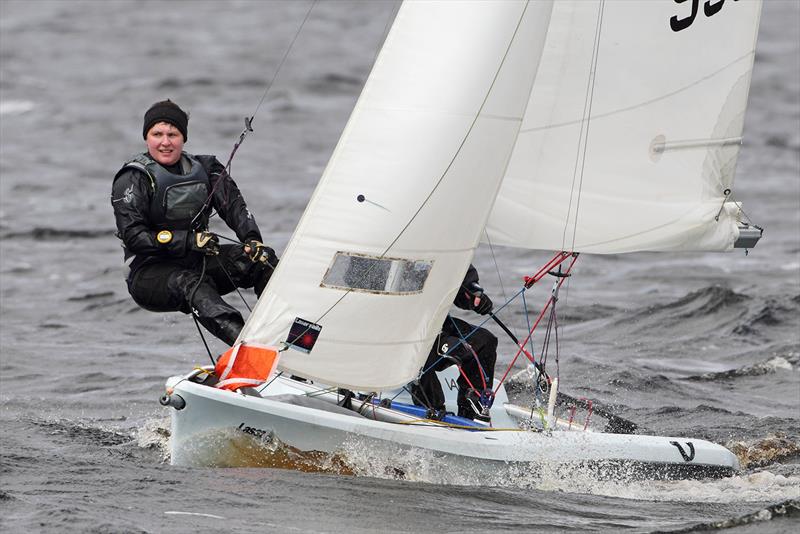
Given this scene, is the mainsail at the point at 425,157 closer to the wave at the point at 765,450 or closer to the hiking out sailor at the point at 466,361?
the hiking out sailor at the point at 466,361

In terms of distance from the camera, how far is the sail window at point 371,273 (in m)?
5.71

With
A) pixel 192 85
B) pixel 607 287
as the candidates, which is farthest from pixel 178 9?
pixel 607 287

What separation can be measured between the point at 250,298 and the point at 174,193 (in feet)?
21.2

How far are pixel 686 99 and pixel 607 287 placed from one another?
6776 millimetres

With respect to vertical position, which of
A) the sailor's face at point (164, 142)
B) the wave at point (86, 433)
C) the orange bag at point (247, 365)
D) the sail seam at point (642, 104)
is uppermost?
the sail seam at point (642, 104)

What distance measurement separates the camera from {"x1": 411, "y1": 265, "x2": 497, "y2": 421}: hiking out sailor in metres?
6.59

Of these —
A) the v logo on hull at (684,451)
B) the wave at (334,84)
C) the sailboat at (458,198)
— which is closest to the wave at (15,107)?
the wave at (334,84)

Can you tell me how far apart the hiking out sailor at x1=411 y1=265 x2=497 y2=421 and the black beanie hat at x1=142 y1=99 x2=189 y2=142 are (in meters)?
1.64

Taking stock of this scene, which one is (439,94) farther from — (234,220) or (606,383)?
(606,383)

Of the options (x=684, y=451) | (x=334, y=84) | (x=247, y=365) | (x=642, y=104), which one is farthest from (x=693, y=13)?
(x=334, y=84)

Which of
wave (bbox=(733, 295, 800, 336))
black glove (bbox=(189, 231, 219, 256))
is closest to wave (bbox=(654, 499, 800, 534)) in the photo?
black glove (bbox=(189, 231, 219, 256))

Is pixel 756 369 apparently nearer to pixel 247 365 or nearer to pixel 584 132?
pixel 584 132

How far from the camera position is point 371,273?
18.8 ft

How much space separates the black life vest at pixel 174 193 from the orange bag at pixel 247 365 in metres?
0.89
